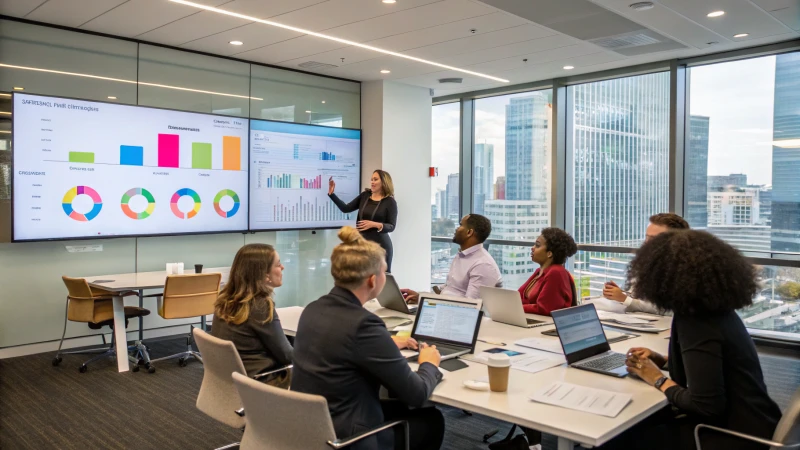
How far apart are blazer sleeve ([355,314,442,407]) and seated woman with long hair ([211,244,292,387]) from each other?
2.80 feet

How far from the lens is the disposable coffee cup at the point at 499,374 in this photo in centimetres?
227

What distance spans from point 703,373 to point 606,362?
581 millimetres

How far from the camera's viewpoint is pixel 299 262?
25.2 feet

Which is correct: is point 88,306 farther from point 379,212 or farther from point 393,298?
point 379,212

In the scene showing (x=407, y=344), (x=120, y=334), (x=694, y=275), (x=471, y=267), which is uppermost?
(x=694, y=275)

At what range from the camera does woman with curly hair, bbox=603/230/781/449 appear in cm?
215

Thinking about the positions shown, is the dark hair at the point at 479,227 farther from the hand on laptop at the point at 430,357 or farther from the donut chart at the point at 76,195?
the donut chart at the point at 76,195

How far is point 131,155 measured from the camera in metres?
5.92

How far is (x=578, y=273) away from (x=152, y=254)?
16.9 ft

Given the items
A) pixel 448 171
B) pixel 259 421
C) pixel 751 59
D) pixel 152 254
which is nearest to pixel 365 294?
pixel 259 421

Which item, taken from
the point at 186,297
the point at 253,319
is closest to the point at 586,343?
the point at 253,319

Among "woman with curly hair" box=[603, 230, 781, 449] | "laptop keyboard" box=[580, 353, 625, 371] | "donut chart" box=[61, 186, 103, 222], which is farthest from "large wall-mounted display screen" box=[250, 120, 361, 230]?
"woman with curly hair" box=[603, 230, 781, 449]

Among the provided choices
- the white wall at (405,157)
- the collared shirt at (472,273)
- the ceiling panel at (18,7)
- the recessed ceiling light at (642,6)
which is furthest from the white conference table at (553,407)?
the white wall at (405,157)

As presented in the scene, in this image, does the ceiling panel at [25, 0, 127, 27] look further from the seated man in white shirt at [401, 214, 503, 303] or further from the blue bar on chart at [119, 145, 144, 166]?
the seated man in white shirt at [401, 214, 503, 303]
